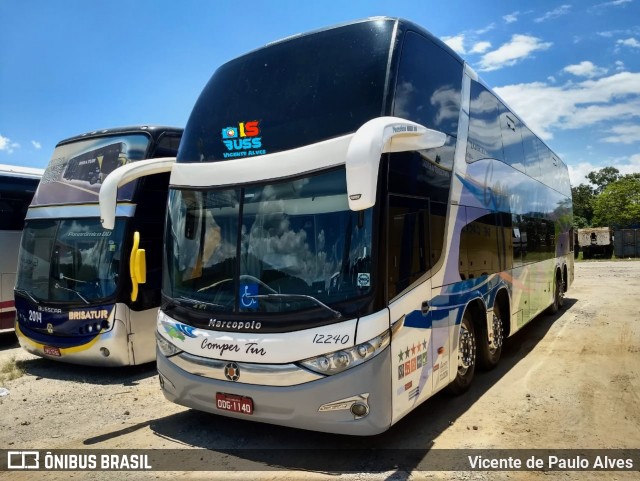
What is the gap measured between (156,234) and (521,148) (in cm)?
646

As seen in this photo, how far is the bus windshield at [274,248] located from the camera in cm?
429

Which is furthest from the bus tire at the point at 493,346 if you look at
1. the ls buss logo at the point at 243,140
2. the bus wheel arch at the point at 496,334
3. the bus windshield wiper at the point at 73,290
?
the bus windshield wiper at the point at 73,290

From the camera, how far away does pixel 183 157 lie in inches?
219

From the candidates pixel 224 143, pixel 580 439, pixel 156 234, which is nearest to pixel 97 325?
pixel 156 234

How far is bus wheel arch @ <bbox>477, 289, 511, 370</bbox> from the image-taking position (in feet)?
22.9

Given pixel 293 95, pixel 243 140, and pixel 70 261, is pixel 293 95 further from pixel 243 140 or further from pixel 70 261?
pixel 70 261

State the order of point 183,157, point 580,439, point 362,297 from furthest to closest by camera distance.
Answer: point 183,157, point 580,439, point 362,297

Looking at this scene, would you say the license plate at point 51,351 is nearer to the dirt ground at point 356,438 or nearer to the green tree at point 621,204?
the dirt ground at point 356,438

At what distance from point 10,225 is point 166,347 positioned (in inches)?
295

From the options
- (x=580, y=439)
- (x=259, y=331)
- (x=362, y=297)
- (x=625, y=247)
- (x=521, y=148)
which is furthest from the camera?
(x=625, y=247)

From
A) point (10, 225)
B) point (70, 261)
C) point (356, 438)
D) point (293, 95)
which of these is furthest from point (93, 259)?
point (356, 438)

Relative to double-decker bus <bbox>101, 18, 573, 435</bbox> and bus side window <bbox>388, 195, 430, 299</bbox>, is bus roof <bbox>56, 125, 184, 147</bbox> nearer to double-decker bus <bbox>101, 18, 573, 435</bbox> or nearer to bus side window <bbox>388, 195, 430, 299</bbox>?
double-decker bus <bbox>101, 18, 573, 435</bbox>

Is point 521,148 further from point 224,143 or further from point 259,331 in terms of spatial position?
point 259,331

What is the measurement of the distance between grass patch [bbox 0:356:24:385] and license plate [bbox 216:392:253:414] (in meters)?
4.77
